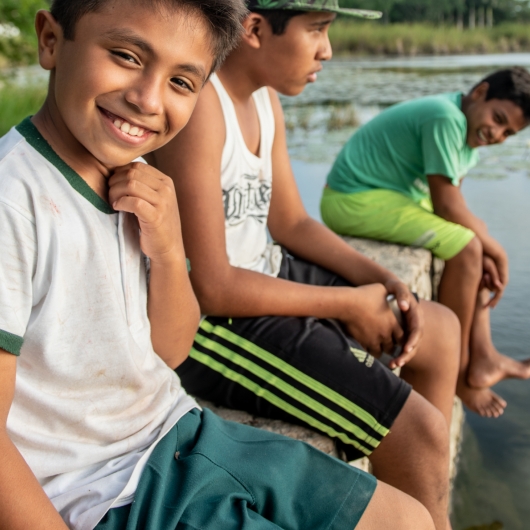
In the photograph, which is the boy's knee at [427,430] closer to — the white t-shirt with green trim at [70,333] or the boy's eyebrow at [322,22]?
the white t-shirt with green trim at [70,333]

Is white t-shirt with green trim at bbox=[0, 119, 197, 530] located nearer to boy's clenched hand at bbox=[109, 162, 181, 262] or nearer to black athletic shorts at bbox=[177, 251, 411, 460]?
boy's clenched hand at bbox=[109, 162, 181, 262]

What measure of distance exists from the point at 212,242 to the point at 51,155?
595mm

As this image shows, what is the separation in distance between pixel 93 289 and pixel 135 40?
433mm

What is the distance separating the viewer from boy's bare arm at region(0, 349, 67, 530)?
0.94 metres

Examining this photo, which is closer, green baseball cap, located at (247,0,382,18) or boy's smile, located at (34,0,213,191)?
boy's smile, located at (34,0,213,191)

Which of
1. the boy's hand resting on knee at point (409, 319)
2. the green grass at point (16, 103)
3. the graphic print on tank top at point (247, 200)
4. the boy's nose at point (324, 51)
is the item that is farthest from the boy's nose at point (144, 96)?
the green grass at point (16, 103)

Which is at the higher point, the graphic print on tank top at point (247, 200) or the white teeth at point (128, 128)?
the white teeth at point (128, 128)

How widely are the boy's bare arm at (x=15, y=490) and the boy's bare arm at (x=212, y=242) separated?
0.72 metres

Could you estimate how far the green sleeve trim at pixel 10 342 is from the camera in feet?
3.14

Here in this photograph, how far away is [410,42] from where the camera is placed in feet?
73.6

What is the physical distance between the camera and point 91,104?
3.61ft

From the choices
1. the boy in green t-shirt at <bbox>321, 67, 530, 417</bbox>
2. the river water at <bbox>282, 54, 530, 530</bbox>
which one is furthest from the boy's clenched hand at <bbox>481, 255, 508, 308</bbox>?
the river water at <bbox>282, 54, 530, 530</bbox>

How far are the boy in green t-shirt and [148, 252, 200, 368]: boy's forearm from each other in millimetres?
1669

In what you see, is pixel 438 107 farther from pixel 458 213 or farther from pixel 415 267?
pixel 415 267
